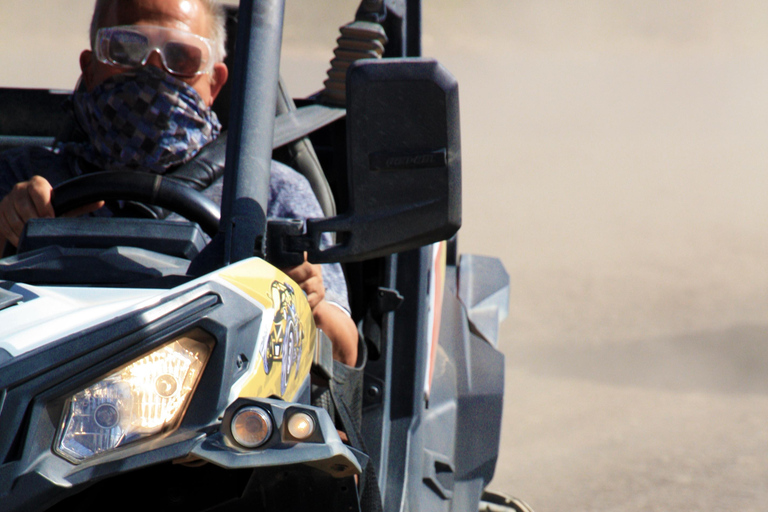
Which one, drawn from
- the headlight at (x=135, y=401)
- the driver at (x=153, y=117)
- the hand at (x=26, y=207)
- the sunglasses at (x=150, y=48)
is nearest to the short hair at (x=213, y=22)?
the driver at (x=153, y=117)

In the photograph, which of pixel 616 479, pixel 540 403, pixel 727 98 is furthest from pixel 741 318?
pixel 727 98

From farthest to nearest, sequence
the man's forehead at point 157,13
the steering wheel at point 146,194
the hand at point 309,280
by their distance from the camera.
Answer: the man's forehead at point 157,13 → the hand at point 309,280 → the steering wheel at point 146,194

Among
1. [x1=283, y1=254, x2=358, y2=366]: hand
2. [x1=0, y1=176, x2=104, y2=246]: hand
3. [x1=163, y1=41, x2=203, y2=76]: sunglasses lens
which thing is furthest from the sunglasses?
[x1=283, y1=254, x2=358, y2=366]: hand

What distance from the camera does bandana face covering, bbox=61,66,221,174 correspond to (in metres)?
1.87

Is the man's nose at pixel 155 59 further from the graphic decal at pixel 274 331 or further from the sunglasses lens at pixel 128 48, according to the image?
the graphic decal at pixel 274 331

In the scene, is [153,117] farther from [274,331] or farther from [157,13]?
[274,331]

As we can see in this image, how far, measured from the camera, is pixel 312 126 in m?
2.35

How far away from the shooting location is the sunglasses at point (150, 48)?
1.95 meters

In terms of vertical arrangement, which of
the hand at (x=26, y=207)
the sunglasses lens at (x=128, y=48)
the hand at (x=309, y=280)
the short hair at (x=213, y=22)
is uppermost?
the short hair at (x=213, y=22)

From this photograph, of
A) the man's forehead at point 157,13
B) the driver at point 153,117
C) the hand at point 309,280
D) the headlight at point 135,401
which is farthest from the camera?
the man's forehead at point 157,13

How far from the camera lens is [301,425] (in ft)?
3.37

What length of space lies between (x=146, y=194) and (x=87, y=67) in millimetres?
893

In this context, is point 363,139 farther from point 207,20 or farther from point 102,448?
point 207,20

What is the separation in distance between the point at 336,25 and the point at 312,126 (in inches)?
19.2
